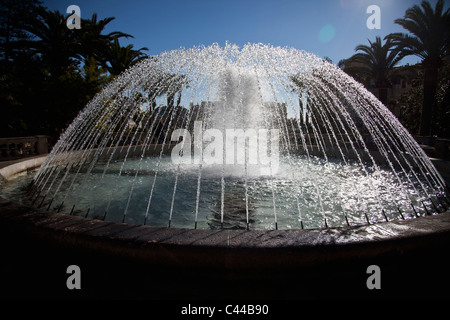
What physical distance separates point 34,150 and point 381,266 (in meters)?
13.2

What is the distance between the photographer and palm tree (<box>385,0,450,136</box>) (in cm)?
1695

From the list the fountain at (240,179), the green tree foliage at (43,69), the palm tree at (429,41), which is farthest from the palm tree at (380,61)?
the green tree foliage at (43,69)

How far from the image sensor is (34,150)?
439 inches

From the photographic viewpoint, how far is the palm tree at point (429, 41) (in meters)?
17.0

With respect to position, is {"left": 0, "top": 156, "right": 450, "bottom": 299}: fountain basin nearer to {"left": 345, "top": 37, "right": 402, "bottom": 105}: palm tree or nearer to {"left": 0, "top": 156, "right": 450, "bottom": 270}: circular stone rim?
{"left": 0, "top": 156, "right": 450, "bottom": 270}: circular stone rim

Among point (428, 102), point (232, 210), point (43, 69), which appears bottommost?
point (232, 210)

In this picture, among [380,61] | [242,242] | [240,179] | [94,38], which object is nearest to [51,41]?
[94,38]

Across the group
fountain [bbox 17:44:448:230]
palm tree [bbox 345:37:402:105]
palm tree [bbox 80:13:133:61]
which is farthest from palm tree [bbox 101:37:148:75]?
palm tree [bbox 345:37:402:105]

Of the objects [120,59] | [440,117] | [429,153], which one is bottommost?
[429,153]

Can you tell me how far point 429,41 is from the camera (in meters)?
17.4

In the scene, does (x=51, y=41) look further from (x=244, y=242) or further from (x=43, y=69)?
(x=244, y=242)

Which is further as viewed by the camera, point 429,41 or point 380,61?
point 380,61

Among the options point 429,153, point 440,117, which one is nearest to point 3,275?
point 429,153
